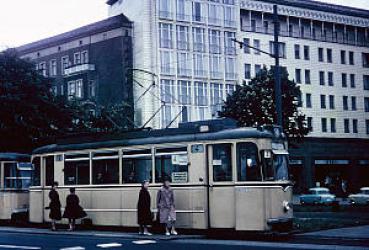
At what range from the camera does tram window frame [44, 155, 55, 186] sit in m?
22.3

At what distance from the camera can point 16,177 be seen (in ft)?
81.8

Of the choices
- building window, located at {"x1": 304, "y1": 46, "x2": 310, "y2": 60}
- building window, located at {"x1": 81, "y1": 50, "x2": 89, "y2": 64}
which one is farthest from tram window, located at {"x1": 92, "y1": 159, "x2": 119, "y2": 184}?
building window, located at {"x1": 304, "y1": 46, "x2": 310, "y2": 60}

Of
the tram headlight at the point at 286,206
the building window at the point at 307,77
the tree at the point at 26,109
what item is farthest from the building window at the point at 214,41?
the tram headlight at the point at 286,206

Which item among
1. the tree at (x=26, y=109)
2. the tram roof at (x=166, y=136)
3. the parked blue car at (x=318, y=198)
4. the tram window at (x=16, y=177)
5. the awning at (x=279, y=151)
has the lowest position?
the parked blue car at (x=318, y=198)

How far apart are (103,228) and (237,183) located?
6.30 m

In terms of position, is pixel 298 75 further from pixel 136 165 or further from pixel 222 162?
pixel 222 162

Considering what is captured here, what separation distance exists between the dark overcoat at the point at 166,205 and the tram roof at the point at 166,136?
176 centimetres

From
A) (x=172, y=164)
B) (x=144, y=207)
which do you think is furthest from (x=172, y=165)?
(x=144, y=207)

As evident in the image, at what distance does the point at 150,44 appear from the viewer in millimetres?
57875

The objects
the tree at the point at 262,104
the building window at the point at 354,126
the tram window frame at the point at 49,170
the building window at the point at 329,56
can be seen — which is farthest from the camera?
the building window at the point at 329,56

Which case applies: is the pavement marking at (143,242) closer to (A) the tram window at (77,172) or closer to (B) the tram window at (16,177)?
(A) the tram window at (77,172)

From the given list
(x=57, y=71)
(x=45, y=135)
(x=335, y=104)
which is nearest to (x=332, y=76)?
(x=335, y=104)

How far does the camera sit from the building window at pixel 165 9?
58.5m

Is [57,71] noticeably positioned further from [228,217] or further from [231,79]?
[228,217]
